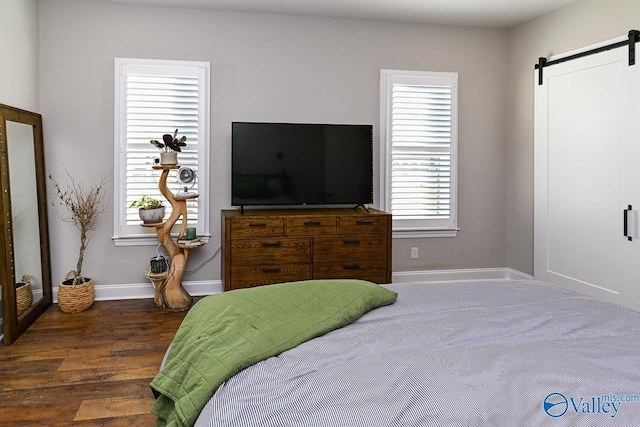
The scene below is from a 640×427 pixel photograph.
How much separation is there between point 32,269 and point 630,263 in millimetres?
4552

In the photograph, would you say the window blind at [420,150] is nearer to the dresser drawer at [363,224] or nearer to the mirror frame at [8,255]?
the dresser drawer at [363,224]

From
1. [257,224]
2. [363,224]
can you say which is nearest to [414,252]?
[363,224]

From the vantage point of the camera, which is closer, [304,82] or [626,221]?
[626,221]

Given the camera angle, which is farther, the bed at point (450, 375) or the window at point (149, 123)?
the window at point (149, 123)

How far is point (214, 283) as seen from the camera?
4.60 m

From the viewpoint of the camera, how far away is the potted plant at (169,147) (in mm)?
4035

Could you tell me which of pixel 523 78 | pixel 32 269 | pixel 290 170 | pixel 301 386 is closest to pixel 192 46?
pixel 290 170

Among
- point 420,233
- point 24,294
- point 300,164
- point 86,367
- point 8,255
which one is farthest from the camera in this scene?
point 420,233

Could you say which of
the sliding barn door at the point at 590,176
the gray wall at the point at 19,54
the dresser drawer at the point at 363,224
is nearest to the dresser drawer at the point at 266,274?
the dresser drawer at the point at 363,224

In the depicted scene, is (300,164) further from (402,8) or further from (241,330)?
(241,330)

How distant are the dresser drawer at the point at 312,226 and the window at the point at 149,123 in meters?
0.99

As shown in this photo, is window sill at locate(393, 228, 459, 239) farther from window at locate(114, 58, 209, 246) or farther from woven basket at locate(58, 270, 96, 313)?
woven basket at locate(58, 270, 96, 313)

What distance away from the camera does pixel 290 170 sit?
437cm

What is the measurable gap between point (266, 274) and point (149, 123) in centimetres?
168
